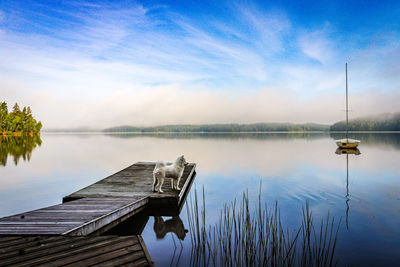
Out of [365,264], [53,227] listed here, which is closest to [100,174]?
[53,227]

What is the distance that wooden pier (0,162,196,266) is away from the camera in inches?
128

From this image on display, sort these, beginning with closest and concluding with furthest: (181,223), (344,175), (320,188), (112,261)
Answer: (112,261) → (181,223) → (320,188) → (344,175)

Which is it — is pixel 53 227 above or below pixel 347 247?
above

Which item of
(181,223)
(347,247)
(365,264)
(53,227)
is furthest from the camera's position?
(181,223)

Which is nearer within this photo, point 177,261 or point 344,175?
point 177,261

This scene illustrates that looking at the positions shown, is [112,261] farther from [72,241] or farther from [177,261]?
[177,261]

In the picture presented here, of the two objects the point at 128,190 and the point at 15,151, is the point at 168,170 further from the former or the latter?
the point at 15,151

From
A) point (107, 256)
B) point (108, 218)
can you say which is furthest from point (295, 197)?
point (107, 256)

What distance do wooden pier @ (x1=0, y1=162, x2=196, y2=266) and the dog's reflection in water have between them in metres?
0.38

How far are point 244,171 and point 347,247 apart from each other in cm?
1158

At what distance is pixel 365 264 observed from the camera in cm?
482

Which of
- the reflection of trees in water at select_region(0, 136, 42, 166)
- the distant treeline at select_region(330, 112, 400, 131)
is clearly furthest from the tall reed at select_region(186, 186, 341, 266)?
the distant treeline at select_region(330, 112, 400, 131)

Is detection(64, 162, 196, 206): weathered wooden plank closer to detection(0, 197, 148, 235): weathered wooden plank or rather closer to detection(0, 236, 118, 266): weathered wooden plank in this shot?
detection(0, 197, 148, 235): weathered wooden plank

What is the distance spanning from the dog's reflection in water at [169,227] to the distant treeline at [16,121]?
324ft
